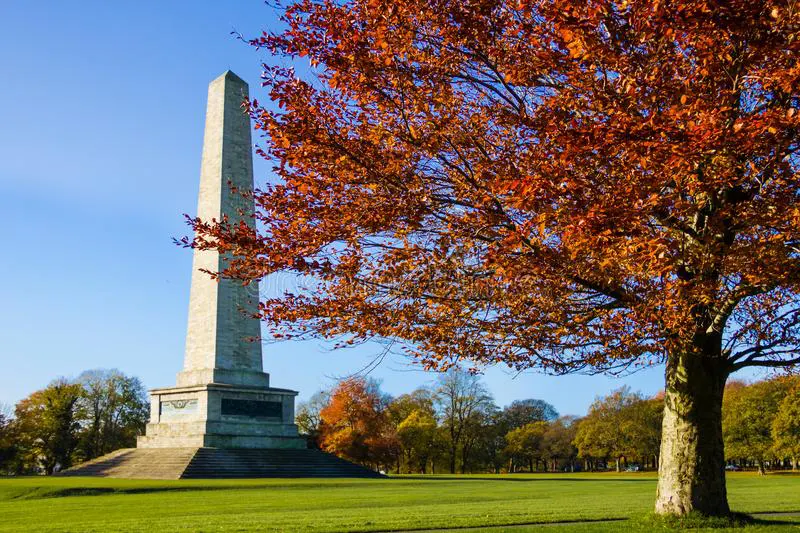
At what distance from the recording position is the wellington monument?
42.9 meters

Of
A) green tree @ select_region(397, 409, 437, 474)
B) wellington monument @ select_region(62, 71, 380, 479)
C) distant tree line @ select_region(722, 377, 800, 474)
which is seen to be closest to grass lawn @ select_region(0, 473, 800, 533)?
wellington monument @ select_region(62, 71, 380, 479)

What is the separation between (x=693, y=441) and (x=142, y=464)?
35380 mm

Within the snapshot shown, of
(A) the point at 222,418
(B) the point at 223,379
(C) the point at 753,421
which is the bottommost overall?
(C) the point at 753,421

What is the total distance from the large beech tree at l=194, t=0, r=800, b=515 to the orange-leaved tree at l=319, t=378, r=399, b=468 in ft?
161

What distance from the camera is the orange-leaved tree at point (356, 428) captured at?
6234 centimetres

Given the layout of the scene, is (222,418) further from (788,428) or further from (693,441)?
(788,428)

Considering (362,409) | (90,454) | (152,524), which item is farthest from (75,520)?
(90,454)

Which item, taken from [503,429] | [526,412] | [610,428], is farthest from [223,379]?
[526,412]

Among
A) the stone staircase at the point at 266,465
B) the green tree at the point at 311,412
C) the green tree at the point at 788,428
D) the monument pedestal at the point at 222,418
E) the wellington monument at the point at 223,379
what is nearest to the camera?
the stone staircase at the point at 266,465

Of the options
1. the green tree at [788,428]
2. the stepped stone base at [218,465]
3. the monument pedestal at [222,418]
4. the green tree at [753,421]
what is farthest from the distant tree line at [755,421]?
the monument pedestal at [222,418]

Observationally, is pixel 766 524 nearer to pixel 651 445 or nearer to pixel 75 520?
pixel 75 520

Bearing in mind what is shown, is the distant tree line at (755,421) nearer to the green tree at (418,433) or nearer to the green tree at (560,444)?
the green tree at (560,444)

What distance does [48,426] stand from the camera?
217ft

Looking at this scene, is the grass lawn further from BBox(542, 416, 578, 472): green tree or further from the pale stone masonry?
BBox(542, 416, 578, 472): green tree
